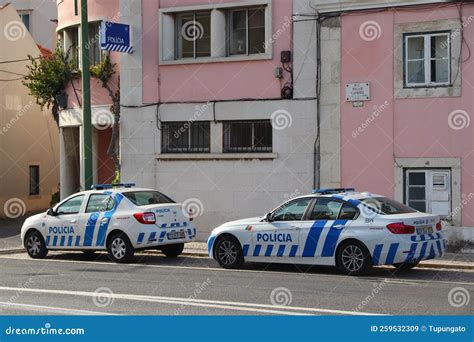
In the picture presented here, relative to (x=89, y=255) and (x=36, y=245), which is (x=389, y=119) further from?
(x=36, y=245)

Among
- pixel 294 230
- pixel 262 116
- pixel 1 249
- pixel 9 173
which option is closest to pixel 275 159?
pixel 262 116

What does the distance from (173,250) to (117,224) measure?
5.29 ft

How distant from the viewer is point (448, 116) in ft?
60.4

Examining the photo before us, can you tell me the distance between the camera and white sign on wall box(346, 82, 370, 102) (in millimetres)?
19234

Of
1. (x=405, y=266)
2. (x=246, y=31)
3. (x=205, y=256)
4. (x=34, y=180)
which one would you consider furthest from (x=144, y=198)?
(x=34, y=180)

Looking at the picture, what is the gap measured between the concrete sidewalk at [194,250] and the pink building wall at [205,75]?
3.81 meters

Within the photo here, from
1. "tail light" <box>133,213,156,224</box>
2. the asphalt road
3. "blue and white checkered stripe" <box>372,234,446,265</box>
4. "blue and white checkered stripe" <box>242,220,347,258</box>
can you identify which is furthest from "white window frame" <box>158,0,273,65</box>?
"blue and white checkered stripe" <box>372,234,446,265</box>

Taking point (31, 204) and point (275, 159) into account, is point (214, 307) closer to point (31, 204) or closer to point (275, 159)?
point (275, 159)

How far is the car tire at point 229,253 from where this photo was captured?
15688 mm

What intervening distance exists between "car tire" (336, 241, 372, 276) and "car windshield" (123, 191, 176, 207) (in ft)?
14.8

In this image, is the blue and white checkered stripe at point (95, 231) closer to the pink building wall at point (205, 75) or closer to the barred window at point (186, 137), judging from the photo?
the barred window at point (186, 137)

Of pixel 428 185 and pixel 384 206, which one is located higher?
pixel 428 185

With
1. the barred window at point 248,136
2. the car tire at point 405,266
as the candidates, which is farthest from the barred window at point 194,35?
the car tire at point 405,266

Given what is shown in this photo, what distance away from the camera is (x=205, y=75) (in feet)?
70.1
